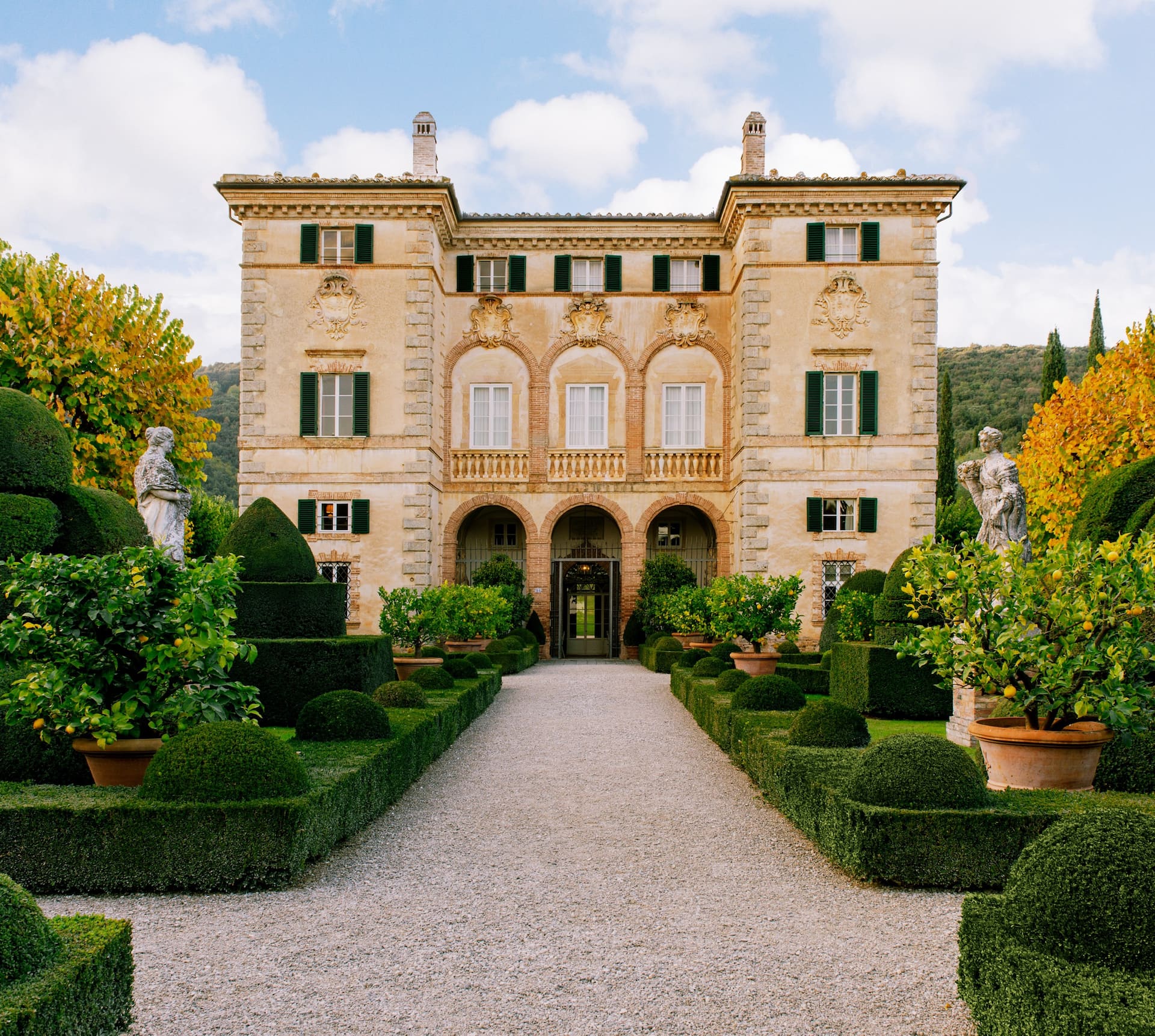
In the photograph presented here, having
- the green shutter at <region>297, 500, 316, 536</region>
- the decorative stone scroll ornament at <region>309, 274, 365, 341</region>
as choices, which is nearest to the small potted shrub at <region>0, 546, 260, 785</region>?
the green shutter at <region>297, 500, 316, 536</region>

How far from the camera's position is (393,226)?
24922 mm

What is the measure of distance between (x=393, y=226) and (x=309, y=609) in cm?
1529

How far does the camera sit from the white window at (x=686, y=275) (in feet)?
88.3

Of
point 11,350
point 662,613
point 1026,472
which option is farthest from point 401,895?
point 1026,472

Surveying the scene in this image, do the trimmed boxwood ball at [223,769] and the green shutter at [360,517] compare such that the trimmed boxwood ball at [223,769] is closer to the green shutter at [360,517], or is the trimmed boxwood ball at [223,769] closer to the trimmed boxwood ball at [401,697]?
the trimmed boxwood ball at [401,697]

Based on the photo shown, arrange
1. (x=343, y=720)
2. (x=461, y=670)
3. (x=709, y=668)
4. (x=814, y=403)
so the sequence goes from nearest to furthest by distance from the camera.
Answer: (x=343, y=720), (x=709, y=668), (x=461, y=670), (x=814, y=403)

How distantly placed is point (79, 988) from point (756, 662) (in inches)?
622

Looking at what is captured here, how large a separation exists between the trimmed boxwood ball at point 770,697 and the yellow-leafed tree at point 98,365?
13.1m

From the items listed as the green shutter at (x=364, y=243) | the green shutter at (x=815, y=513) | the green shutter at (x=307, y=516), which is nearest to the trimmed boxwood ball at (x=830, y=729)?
the green shutter at (x=815, y=513)

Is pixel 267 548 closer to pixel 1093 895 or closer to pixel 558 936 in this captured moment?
pixel 558 936

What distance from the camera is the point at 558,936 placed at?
4965 mm

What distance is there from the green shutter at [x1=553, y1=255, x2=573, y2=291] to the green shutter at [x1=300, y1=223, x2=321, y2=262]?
622cm

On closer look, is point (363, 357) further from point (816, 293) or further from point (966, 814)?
point (966, 814)

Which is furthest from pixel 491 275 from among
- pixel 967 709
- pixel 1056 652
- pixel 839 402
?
pixel 1056 652
